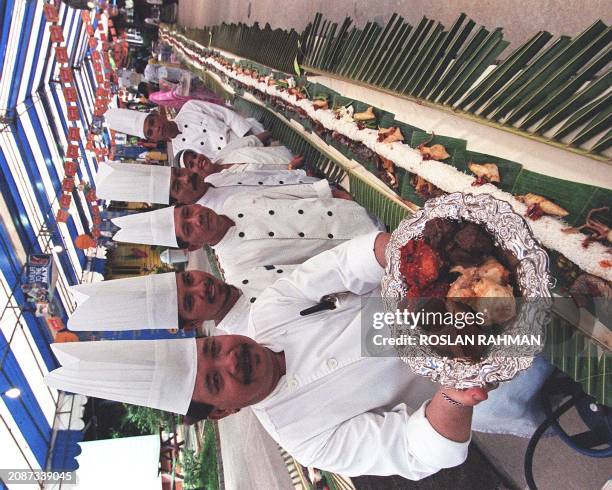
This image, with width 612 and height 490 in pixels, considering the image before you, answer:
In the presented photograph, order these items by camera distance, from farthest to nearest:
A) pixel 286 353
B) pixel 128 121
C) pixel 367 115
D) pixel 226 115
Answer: pixel 226 115 < pixel 128 121 < pixel 367 115 < pixel 286 353

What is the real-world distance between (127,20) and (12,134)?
10.1 m

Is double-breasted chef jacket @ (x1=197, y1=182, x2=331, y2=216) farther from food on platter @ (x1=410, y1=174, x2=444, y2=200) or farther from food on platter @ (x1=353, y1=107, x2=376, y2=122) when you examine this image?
food on platter @ (x1=410, y1=174, x2=444, y2=200)

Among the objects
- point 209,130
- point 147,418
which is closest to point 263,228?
point 209,130

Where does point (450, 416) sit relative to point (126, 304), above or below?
above

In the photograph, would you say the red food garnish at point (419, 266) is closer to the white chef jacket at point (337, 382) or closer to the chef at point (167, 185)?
the white chef jacket at point (337, 382)

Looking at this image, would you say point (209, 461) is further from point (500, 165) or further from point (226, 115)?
point (500, 165)

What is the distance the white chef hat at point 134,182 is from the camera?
7.26ft

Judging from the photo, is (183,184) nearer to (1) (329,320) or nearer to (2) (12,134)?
(1) (329,320)

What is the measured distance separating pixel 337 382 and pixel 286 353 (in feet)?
0.57

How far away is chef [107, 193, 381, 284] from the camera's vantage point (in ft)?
6.27

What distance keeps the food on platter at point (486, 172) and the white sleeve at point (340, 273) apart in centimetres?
27

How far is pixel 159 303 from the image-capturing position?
1.59 meters

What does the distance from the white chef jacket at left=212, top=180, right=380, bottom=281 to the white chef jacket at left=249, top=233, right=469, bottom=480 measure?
578 millimetres

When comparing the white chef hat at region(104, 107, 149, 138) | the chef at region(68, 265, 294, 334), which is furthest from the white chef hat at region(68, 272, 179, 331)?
the white chef hat at region(104, 107, 149, 138)
